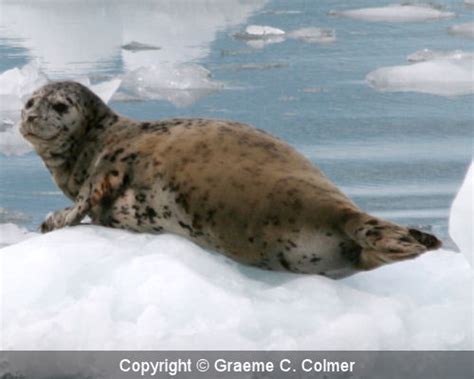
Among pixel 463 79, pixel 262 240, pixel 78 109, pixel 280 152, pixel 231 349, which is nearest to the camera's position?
pixel 231 349

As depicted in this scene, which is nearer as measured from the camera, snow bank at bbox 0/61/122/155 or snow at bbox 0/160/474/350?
snow at bbox 0/160/474/350

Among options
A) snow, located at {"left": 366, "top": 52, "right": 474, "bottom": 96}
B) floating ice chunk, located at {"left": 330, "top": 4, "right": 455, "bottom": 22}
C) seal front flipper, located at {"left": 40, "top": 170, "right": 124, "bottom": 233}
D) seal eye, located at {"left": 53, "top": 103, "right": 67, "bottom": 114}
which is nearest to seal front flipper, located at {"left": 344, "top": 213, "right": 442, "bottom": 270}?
seal front flipper, located at {"left": 40, "top": 170, "right": 124, "bottom": 233}

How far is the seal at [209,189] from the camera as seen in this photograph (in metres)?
4.04

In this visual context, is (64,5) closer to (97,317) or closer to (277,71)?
(277,71)

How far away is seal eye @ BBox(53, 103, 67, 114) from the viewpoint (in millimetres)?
4920

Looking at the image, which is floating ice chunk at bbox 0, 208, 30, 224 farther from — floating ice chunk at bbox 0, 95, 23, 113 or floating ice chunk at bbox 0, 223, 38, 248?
floating ice chunk at bbox 0, 95, 23, 113

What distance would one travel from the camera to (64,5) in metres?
17.9

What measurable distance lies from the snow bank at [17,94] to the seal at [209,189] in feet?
13.2

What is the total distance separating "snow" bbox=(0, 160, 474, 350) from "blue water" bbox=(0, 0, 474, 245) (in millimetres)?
2309

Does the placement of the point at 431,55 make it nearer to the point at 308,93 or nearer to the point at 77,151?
the point at 308,93

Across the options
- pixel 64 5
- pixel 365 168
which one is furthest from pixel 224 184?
pixel 64 5

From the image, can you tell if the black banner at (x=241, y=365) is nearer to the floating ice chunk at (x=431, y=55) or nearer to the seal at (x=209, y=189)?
the seal at (x=209, y=189)

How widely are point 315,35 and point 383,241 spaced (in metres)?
9.43

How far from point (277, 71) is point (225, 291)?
7.58 meters
